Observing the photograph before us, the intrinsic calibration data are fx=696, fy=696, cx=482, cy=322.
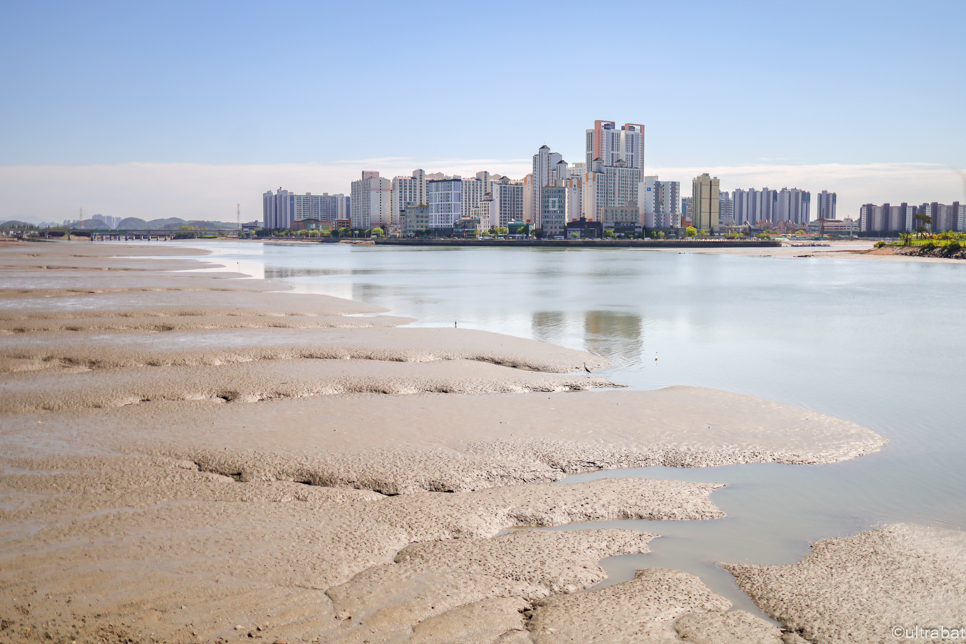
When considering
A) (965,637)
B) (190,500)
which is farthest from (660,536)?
(190,500)

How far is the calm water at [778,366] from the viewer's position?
20.4 feet

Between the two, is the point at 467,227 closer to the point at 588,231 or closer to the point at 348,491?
the point at 588,231

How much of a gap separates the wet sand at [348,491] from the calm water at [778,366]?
1.38 ft

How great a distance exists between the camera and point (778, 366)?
48.4 feet

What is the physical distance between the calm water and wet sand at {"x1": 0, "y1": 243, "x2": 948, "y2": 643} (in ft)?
1.38

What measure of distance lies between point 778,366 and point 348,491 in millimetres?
11044

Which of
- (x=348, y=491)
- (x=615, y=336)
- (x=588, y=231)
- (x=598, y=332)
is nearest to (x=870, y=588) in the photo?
(x=348, y=491)

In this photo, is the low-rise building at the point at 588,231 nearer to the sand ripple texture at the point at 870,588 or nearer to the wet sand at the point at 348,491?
the wet sand at the point at 348,491

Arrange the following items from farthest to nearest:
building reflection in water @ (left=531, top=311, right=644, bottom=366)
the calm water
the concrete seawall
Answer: the concrete seawall → building reflection in water @ (left=531, top=311, right=644, bottom=366) → the calm water

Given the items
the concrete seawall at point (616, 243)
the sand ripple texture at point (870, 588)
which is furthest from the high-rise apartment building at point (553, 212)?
the sand ripple texture at point (870, 588)

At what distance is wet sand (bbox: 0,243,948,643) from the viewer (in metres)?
4.39

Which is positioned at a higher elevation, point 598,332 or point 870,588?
point 598,332

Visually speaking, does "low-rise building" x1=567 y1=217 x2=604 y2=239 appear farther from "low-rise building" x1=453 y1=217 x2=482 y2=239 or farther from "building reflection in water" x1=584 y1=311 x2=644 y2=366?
"building reflection in water" x1=584 y1=311 x2=644 y2=366

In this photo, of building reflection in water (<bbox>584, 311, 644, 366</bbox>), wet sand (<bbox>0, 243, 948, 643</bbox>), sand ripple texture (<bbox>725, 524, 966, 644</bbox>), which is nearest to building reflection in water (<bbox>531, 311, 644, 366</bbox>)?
building reflection in water (<bbox>584, 311, 644, 366</bbox>)
